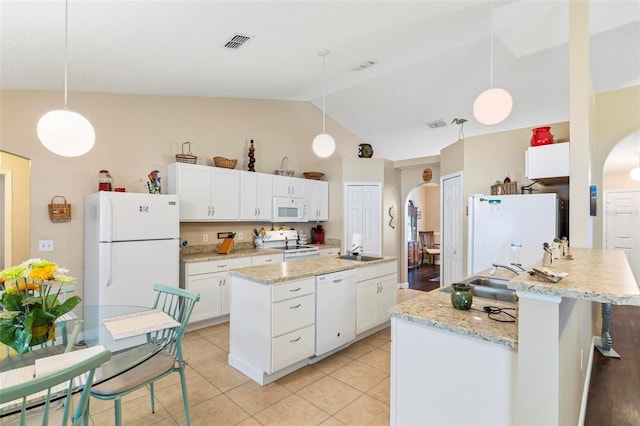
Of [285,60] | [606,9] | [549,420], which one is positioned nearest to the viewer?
[549,420]

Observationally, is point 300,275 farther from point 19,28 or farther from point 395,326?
point 19,28

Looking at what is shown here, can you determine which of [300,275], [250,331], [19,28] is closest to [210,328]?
[250,331]

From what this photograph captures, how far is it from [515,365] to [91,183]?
432 centimetres

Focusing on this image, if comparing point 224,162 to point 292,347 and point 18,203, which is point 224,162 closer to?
point 18,203

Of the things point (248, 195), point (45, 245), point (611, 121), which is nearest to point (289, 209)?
point (248, 195)

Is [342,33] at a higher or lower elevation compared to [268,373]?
higher

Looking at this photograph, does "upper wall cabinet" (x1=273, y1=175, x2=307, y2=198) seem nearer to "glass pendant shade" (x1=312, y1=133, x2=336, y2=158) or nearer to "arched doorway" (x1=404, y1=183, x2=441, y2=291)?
"glass pendant shade" (x1=312, y1=133, x2=336, y2=158)

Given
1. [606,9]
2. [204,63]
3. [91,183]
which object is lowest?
[91,183]

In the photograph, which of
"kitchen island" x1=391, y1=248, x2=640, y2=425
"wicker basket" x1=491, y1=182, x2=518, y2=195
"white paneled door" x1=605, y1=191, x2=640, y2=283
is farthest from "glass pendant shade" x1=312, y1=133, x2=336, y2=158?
"white paneled door" x1=605, y1=191, x2=640, y2=283

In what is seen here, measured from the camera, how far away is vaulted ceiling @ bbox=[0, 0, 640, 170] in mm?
2357

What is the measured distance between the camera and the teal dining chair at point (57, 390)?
961 millimetres

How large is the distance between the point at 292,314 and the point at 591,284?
205cm

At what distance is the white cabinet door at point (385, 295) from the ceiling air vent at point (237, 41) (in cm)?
286

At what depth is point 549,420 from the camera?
1233mm
